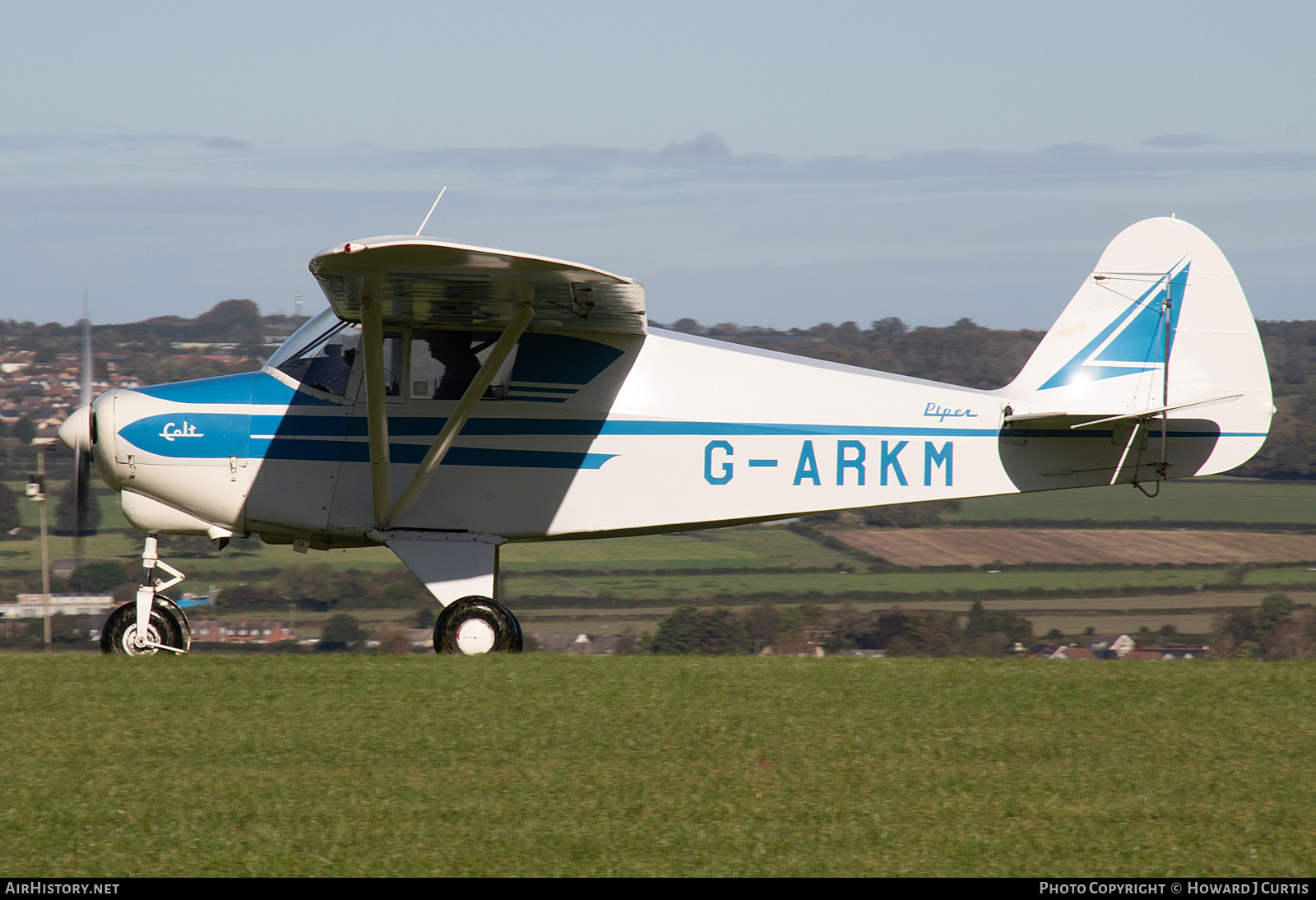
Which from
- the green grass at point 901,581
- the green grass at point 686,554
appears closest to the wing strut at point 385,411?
the green grass at point 901,581

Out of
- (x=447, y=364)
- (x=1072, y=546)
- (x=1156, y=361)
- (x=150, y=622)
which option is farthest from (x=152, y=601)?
(x=1072, y=546)

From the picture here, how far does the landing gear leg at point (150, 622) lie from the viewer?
7648 millimetres

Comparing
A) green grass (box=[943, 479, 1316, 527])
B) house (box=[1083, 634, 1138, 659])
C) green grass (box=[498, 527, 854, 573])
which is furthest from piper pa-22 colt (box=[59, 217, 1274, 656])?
green grass (box=[943, 479, 1316, 527])

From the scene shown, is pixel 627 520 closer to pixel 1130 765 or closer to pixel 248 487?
pixel 248 487

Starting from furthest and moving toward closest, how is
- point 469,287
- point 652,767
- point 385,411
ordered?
point 385,411 < point 469,287 < point 652,767

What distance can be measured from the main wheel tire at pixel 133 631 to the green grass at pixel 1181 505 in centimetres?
4042

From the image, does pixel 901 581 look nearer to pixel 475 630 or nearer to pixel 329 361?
pixel 475 630

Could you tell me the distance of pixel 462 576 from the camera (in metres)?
7.95

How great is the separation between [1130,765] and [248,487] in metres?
5.80

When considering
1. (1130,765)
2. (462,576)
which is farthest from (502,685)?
(1130,765)

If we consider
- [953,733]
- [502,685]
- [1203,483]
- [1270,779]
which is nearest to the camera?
[1270,779]

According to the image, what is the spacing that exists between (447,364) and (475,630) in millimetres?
1808

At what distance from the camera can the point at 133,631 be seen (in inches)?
303

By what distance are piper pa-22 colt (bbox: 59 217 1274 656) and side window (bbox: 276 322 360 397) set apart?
0.04 ft
